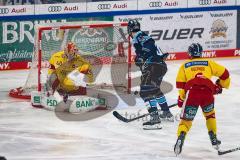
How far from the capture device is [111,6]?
18.6m

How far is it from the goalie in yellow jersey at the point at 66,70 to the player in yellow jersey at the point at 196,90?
3.82m

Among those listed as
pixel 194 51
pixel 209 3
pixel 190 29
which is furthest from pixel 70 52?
pixel 209 3

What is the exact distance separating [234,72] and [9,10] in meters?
5.76

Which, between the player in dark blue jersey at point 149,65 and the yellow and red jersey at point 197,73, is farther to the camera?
the player in dark blue jersey at point 149,65

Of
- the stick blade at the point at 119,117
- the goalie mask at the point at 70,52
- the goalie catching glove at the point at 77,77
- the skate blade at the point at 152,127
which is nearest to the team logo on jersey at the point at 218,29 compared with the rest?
the goalie catching glove at the point at 77,77

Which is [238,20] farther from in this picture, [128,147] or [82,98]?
[128,147]

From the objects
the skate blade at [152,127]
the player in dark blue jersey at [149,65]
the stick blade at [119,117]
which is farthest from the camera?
the stick blade at [119,117]

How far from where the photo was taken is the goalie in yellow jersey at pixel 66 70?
1363 centimetres

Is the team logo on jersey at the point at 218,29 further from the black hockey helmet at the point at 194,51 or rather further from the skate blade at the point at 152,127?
the black hockey helmet at the point at 194,51

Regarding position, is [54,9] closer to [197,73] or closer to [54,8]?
[54,8]

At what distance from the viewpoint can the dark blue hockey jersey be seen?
12.4 meters

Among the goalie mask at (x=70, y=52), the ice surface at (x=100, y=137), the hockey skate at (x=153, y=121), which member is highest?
the goalie mask at (x=70, y=52)

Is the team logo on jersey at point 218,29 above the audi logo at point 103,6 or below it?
below

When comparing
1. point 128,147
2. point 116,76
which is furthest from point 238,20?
point 128,147
